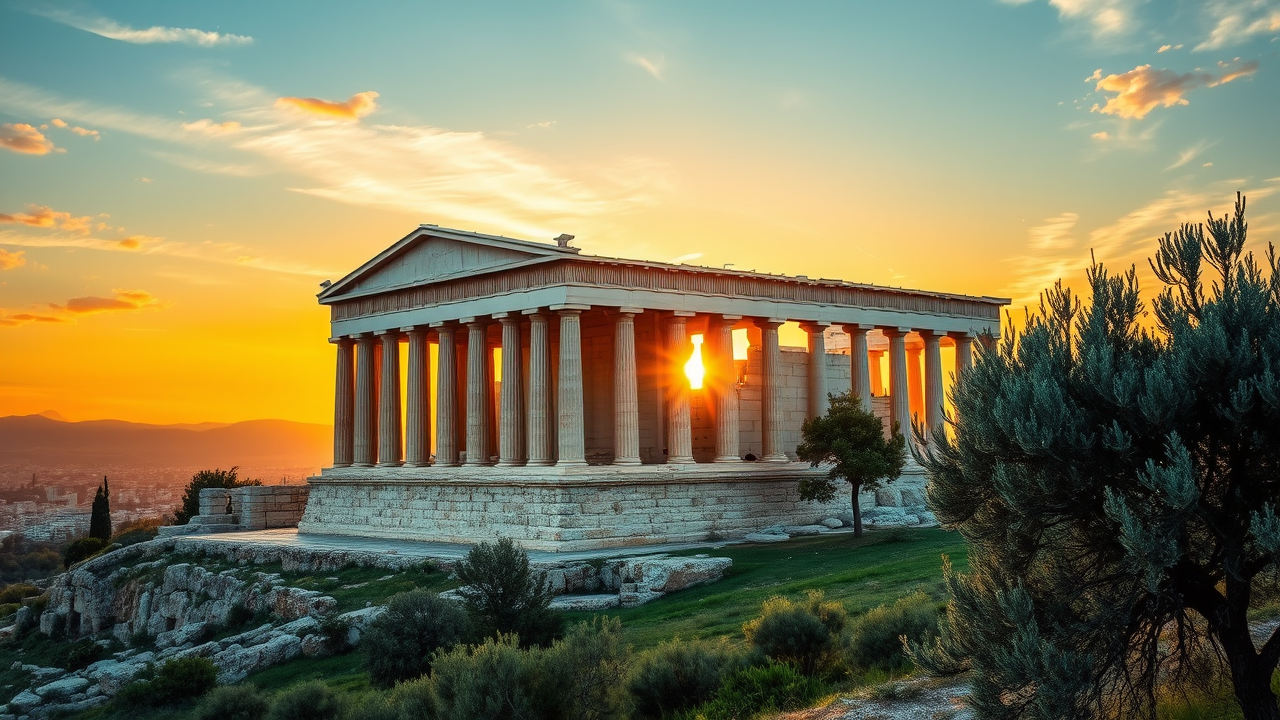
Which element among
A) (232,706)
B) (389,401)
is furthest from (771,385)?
(232,706)

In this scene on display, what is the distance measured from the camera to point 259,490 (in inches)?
2148

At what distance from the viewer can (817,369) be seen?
46.2 metres

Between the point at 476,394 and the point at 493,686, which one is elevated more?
the point at 476,394

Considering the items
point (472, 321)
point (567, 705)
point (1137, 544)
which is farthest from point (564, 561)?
point (1137, 544)

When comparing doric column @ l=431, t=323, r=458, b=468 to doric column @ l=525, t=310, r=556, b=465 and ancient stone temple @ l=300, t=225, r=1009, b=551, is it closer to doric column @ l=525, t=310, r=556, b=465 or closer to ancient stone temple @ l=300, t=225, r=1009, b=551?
ancient stone temple @ l=300, t=225, r=1009, b=551

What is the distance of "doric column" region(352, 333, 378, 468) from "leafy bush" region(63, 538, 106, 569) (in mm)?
20819

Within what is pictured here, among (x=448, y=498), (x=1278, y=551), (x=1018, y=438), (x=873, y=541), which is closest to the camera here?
(x=1278, y=551)

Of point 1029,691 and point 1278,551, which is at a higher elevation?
point 1278,551

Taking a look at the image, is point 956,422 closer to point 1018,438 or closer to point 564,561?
point 1018,438

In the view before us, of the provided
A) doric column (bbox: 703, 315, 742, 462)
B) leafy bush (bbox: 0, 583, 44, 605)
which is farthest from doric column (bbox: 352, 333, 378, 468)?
leafy bush (bbox: 0, 583, 44, 605)

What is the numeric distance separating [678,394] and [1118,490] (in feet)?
99.3

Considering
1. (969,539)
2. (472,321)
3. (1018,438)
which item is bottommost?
(969,539)

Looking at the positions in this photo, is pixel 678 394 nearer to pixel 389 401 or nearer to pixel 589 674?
pixel 389 401

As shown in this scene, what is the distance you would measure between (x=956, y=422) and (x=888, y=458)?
2616cm
